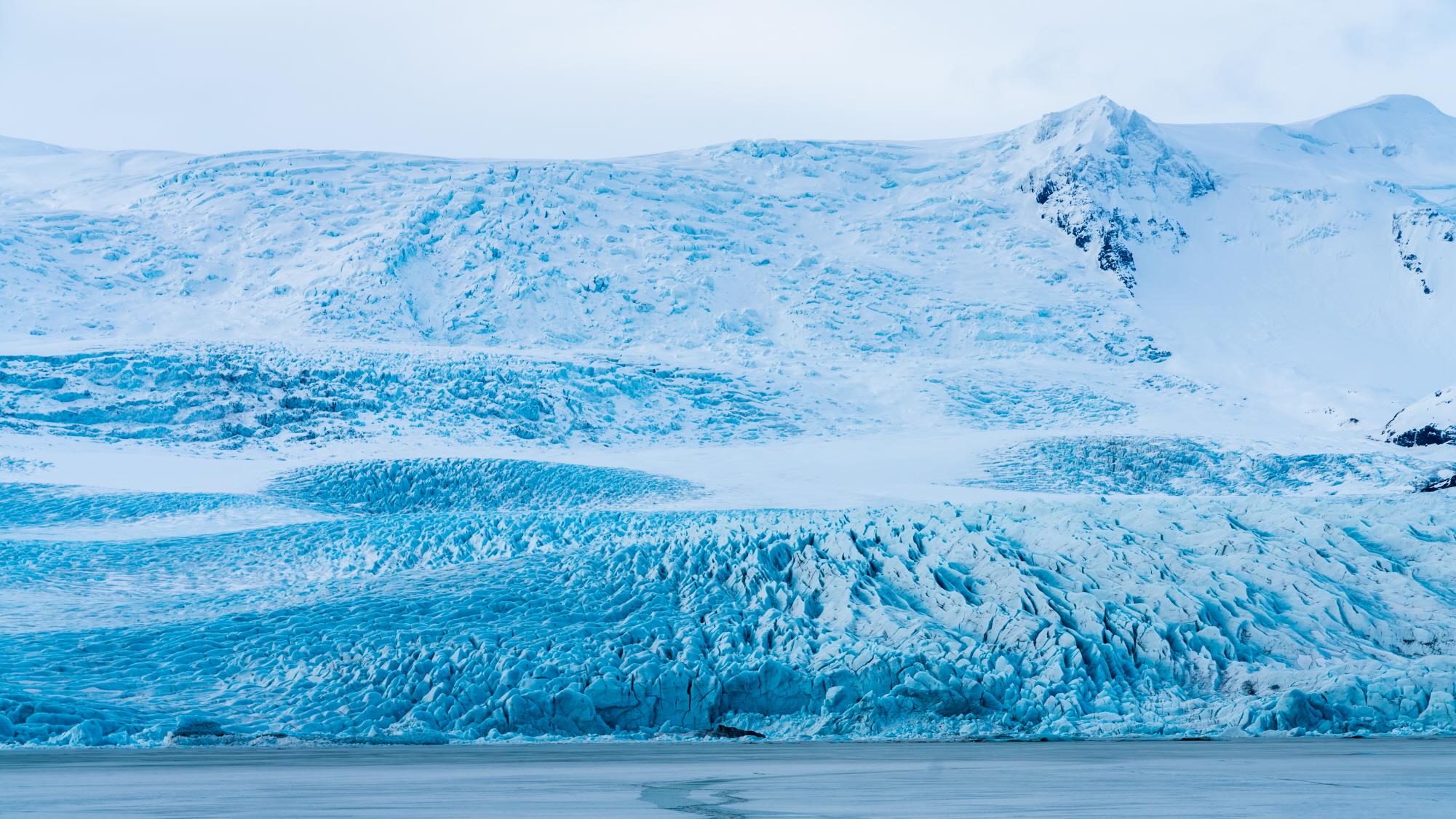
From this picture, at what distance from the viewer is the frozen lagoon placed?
17.5 ft

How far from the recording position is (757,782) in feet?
23.0

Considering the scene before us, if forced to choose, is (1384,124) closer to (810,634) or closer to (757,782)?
(810,634)

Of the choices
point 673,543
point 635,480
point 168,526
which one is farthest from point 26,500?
point 673,543

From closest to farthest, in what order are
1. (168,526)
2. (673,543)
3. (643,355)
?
(673,543) < (168,526) < (643,355)

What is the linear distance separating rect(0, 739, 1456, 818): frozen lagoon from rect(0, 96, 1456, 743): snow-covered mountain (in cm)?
275

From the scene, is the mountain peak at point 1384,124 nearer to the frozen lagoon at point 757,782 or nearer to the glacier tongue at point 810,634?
the glacier tongue at point 810,634

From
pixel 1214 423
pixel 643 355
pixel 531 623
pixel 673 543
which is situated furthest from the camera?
pixel 643 355

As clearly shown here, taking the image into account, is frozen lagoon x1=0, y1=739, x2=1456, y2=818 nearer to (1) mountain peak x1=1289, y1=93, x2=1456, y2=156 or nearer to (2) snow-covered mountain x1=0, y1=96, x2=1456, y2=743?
(2) snow-covered mountain x1=0, y1=96, x2=1456, y2=743

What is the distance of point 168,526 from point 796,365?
84.9ft

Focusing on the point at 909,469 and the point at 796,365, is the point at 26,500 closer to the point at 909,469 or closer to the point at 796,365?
the point at 909,469

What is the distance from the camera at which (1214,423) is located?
4344 cm

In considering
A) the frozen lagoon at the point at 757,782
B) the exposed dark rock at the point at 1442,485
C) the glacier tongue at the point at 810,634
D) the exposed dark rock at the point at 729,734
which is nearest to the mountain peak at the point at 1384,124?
the exposed dark rock at the point at 1442,485

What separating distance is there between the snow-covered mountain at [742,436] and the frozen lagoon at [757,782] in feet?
9.02

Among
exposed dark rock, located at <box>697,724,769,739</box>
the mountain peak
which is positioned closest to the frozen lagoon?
exposed dark rock, located at <box>697,724,769,739</box>
